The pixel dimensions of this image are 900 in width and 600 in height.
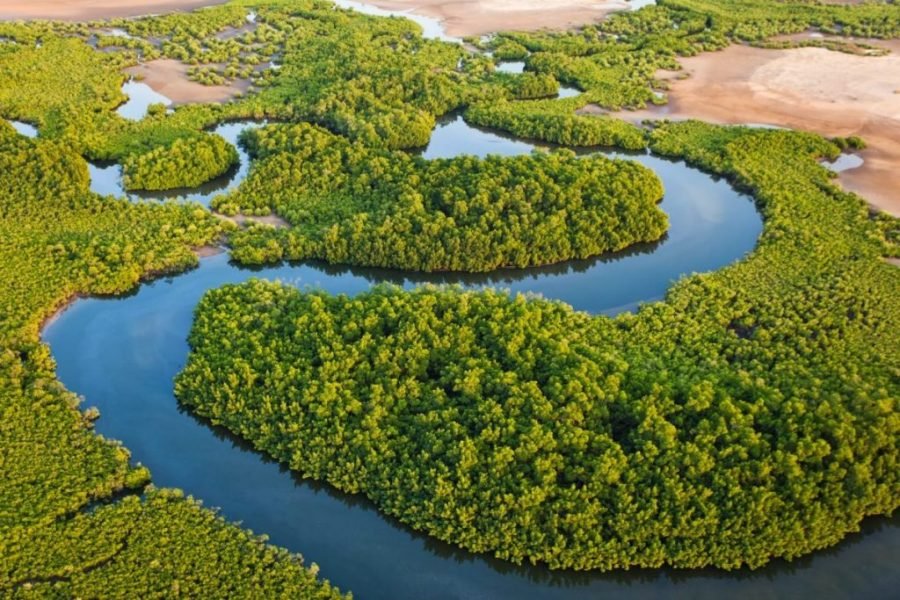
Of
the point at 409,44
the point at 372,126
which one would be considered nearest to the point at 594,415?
the point at 372,126

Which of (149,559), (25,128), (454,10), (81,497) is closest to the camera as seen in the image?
(149,559)

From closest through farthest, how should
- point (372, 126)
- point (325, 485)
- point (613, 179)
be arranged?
point (325, 485) → point (613, 179) → point (372, 126)

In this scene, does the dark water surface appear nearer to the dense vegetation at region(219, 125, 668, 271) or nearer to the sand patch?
the dense vegetation at region(219, 125, 668, 271)

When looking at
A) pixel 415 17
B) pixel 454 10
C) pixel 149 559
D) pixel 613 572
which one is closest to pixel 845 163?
pixel 613 572

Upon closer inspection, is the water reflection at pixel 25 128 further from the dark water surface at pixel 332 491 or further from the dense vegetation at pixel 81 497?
the dark water surface at pixel 332 491

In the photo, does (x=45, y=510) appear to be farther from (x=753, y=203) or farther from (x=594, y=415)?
(x=753, y=203)

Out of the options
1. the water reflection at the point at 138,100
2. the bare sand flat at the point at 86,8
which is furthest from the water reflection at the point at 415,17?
the water reflection at the point at 138,100

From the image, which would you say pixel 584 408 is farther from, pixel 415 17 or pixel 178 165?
pixel 415 17
